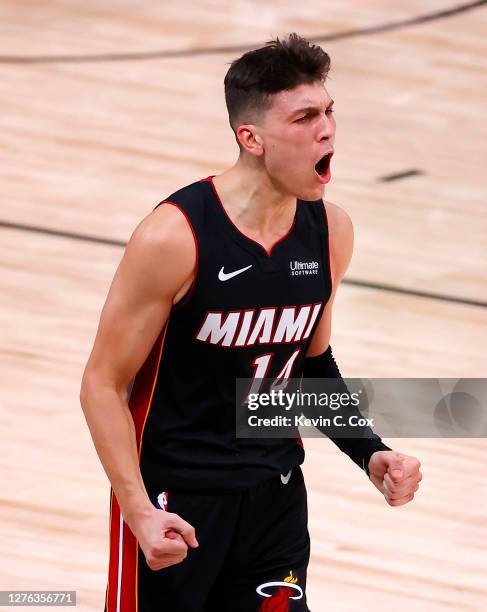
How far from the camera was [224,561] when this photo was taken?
11.0 feet

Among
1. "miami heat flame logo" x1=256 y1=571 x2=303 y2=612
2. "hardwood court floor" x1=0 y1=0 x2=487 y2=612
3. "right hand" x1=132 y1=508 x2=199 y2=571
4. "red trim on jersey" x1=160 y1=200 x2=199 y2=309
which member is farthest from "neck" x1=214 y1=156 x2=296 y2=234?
"hardwood court floor" x1=0 y1=0 x2=487 y2=612

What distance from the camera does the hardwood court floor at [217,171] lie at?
5.18 metres

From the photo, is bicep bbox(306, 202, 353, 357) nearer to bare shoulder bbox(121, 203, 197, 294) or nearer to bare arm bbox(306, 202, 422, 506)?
bare arm bbox(306, 202, 422, 506)

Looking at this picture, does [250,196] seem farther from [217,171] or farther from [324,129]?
[217,171]

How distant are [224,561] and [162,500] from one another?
0.67ft

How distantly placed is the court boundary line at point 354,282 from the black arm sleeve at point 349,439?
145 inches

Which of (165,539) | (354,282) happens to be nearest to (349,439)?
(165,539)

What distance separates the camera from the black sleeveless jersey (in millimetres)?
3189

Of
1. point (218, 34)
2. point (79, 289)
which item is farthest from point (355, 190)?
point (218, 34)

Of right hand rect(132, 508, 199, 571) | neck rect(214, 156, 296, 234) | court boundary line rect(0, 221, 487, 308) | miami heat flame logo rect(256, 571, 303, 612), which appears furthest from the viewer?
court boundary line rect(0, 221, 487, 308)

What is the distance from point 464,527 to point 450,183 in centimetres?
359

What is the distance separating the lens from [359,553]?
17.0 feet

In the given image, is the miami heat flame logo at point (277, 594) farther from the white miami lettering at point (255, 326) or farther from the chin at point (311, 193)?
the chin at point (311, 193)

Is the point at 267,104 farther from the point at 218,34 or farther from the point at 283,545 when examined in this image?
the point at 218,34
